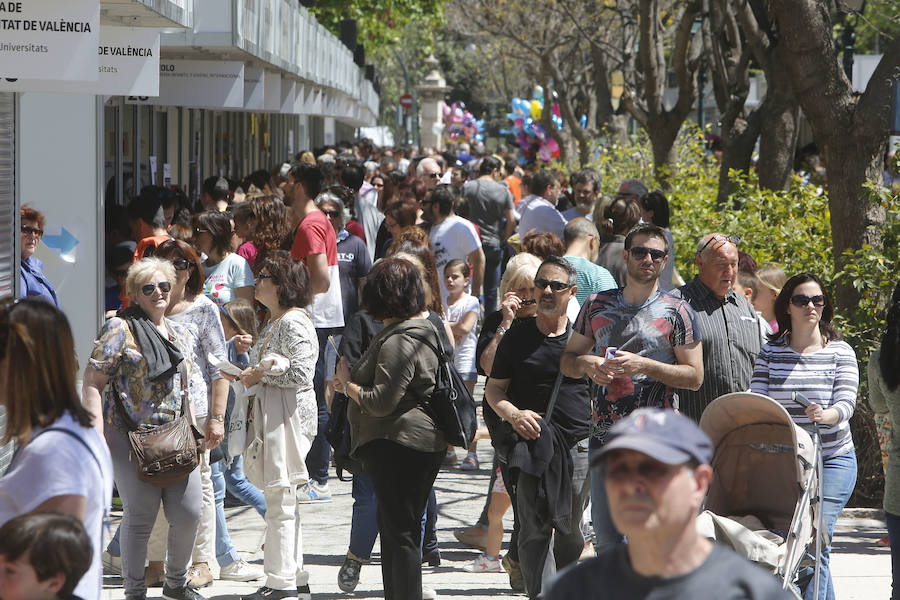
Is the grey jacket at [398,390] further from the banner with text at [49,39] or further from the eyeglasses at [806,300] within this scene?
the banner with text at [49,39]

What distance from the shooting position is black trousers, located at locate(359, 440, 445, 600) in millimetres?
5730

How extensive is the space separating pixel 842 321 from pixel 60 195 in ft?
17.6

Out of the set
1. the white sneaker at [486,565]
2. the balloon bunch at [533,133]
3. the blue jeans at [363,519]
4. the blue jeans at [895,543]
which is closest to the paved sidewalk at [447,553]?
the white sneaker at [486,565]

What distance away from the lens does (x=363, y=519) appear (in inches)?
269

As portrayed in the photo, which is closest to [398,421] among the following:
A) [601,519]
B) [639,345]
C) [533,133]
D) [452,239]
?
[601,519]

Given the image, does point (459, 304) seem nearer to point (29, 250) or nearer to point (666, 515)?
point (29, 250)

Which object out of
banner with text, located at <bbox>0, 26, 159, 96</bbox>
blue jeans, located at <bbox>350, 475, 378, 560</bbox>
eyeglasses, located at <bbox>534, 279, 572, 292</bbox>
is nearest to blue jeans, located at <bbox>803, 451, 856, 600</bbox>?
eyeglasses, located at <bbox>534, 279, 572, 292</bbox>

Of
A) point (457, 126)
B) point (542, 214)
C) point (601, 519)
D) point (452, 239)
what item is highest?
point (457, 126)

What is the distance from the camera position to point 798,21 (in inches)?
363

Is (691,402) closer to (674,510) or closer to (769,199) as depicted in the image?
(674,510)

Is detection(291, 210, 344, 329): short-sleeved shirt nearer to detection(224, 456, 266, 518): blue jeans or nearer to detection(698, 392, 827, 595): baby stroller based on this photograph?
detection(224, 456, 266, 518): blue jeans

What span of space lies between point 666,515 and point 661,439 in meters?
0.15

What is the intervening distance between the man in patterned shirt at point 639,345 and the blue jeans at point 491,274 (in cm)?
777

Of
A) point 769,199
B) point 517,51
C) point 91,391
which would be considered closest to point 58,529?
point 91,391
